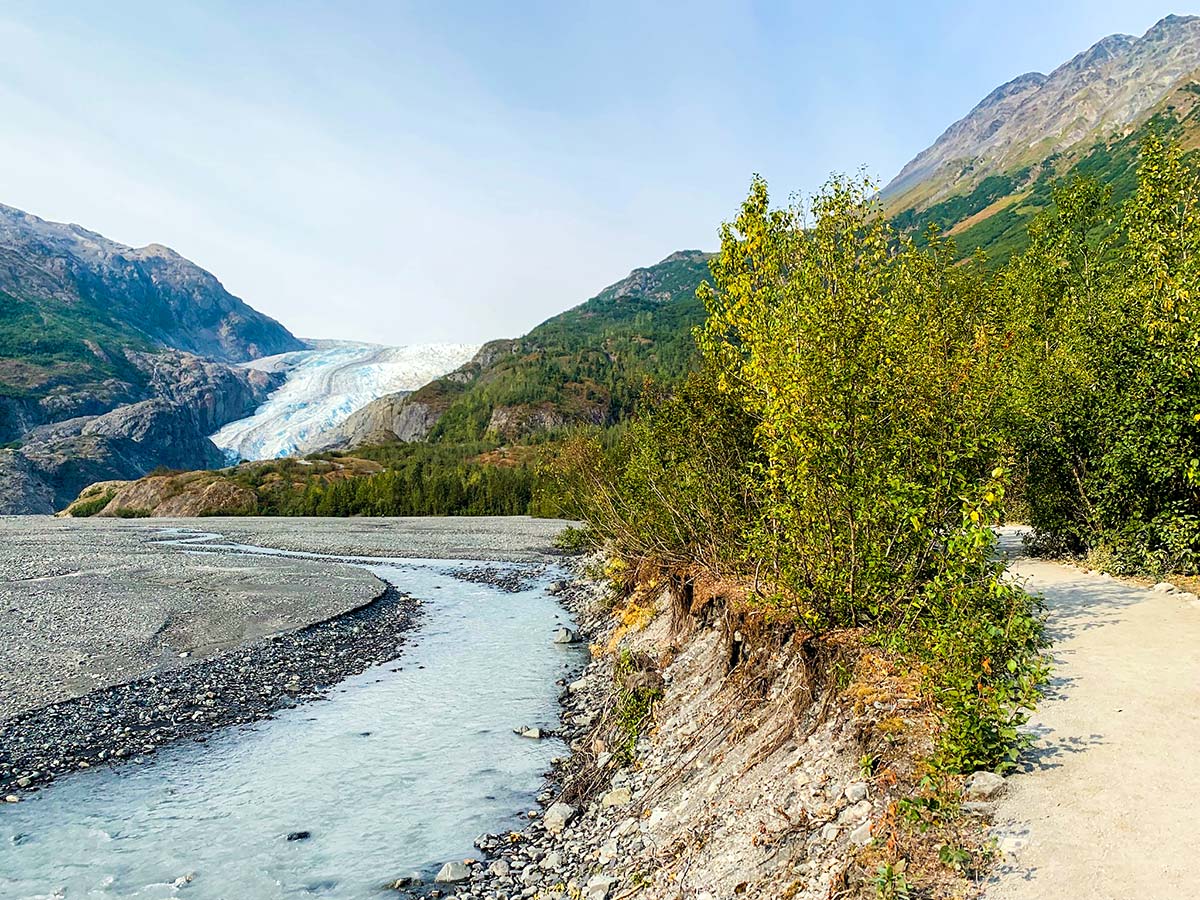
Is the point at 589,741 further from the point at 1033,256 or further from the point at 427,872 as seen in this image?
the point at 1033,256

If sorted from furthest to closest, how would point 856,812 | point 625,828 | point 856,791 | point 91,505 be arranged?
point 91,505, point 625,828, point 856,791, point 856,812

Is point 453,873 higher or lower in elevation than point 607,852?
lower

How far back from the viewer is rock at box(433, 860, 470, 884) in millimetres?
10359

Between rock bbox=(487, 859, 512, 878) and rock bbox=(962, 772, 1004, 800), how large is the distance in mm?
6830

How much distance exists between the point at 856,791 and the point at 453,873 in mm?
6411

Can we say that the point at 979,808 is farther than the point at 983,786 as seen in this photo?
No

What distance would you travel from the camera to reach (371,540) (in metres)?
76.1

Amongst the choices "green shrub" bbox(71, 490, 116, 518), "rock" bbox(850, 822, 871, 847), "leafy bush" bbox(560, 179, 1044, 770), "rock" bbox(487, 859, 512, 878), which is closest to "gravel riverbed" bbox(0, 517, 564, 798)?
"rock" bbox(487, 859, 512, 878)

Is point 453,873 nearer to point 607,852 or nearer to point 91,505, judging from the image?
point 607,852

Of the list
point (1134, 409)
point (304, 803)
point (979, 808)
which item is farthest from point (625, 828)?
point (1134, 409)

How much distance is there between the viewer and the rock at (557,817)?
11.6 meters

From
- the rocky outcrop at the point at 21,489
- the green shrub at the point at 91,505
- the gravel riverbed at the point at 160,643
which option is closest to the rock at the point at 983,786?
the gravel riverbed at the point at 160,643

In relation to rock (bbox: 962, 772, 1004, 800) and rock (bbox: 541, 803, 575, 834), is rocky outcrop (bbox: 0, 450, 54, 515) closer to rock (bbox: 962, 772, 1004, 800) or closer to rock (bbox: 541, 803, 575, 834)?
rock (bbox: 541, 803, 575, 834)

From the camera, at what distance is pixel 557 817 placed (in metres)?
11.8
